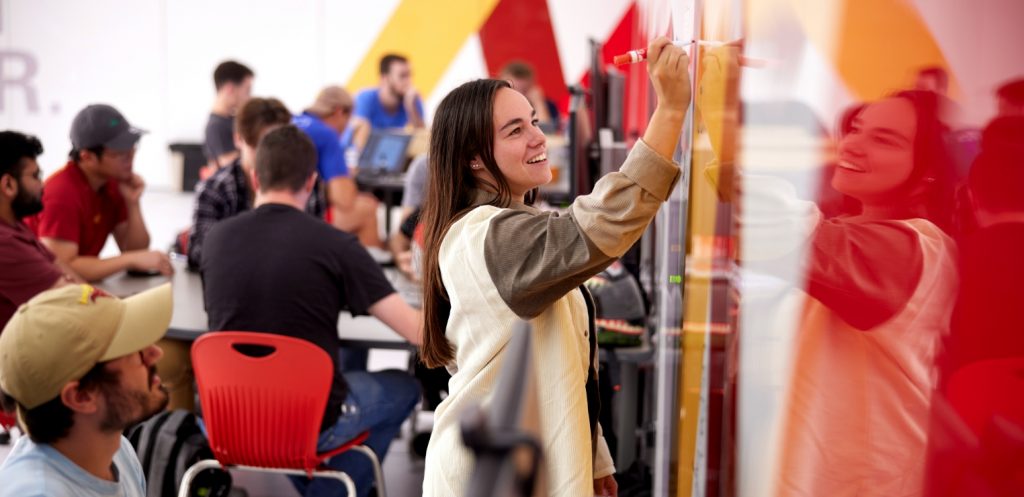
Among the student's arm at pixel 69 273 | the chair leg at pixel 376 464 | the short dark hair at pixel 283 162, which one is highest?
the short dark hair at pixel 283 162

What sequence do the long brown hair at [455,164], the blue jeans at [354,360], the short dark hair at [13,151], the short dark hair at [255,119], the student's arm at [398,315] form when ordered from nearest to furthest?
the long brown hair at [455,164], the student's arm at [398,315], the short dark hair at [13,151], the short dark hair at [255,119], the blue jeans at [354,360]

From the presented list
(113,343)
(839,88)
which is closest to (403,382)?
(113,343)

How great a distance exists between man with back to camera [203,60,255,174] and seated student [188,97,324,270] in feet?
4.43

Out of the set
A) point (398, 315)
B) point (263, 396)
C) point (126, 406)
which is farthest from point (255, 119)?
point (126, 406)

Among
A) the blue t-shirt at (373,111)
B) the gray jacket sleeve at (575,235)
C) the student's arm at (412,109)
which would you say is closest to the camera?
the gray jacket sleeve at (575,235)

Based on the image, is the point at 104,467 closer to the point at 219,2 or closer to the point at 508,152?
the point at 508,152

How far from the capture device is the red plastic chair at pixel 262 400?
2.44 metres

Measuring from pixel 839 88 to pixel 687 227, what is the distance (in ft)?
2.29

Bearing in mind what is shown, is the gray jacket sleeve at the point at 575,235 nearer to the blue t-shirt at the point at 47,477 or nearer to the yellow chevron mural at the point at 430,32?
the blue t-shirt at the point at 47,477

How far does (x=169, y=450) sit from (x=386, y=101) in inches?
201

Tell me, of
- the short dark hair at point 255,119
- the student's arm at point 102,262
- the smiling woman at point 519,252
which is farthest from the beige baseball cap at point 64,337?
the short dark hair at point 255,119

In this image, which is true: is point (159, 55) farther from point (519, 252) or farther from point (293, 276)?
point (519, 252)

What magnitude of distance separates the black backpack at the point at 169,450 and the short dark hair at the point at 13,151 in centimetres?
85

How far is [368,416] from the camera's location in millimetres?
2834
